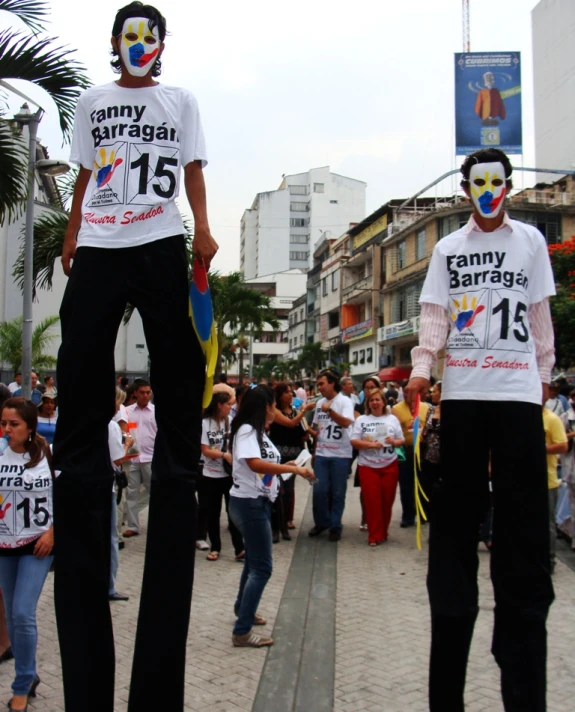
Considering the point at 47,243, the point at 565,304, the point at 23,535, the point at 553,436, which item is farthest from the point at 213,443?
the point at 565,304

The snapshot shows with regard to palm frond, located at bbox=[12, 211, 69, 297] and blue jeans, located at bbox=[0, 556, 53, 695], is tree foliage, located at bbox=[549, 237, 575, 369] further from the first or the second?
blue jeans, located at bbox=[0, 556, 53, 695]

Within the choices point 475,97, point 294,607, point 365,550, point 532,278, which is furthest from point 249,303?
point 532,278

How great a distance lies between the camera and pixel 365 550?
31.3 feet

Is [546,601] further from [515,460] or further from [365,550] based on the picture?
[365,550]

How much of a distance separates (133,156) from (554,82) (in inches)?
2251

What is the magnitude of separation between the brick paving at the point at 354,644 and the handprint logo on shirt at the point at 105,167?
2.98 meters

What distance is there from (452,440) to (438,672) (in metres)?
0.91

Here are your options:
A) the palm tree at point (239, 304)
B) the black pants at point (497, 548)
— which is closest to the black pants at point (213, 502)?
the black pants at point (497, 548)

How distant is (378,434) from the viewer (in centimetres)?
1033

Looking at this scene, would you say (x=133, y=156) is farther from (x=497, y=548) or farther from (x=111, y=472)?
(x=497, y=548)

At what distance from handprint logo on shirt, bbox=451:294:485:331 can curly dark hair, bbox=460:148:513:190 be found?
0.58 meters

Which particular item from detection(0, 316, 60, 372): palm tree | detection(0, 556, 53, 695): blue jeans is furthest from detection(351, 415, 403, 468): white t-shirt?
detection(0, 316, 60, 372): palm tree

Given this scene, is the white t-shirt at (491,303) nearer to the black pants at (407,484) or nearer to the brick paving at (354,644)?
the brick paving at (354,644)

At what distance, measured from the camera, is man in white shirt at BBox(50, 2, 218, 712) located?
8.82 feet
